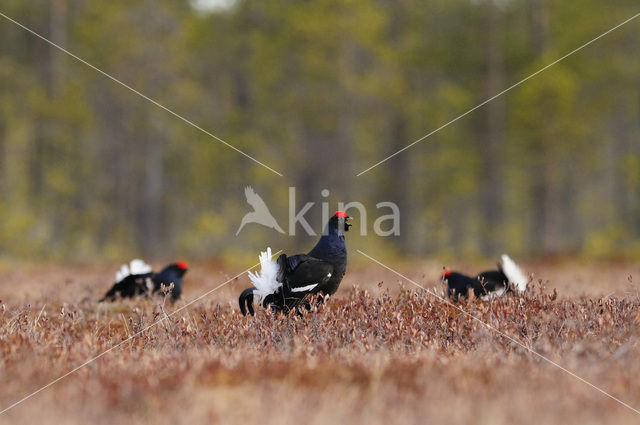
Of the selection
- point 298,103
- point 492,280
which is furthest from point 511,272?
point 298,103

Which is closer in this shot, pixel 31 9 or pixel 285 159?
pixel 285 159

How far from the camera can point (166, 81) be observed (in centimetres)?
1986

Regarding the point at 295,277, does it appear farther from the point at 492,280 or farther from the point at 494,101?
the point at 494,101

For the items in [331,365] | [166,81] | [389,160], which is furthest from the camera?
[389,160]

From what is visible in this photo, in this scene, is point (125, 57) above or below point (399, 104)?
above

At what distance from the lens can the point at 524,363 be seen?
11.8 ft

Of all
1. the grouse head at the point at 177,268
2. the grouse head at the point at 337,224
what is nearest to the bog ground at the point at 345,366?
the grouse head at the point at 337,224

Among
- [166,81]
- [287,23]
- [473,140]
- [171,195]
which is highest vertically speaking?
[287,23]

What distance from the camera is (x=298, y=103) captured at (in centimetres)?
1884

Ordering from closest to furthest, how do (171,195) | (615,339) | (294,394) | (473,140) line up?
1. (294,394)
2. (615,339)
3. (473,140)
4. (171,195)

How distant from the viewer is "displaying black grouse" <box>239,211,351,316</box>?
17.1ft

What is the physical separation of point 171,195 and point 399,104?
51.7 ft

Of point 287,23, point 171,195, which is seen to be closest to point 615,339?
point 287,23

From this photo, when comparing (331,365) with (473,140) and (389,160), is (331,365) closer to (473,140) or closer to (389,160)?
(389,160)
